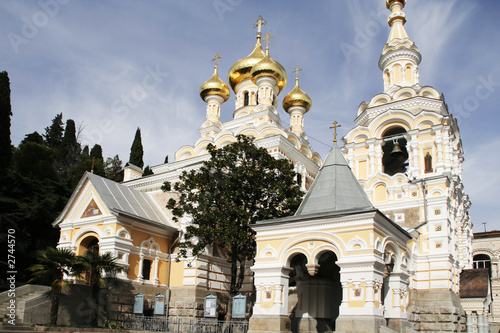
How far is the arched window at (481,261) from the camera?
3141cm

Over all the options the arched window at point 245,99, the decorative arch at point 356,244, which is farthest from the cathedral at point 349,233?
the arched window at point 245,99

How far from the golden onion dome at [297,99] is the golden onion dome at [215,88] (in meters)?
4.11

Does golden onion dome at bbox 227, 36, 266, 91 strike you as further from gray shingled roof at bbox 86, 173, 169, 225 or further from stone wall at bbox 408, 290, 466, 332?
stone wall at bbox 408, 290, 466, 332

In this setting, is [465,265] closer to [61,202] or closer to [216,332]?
[216,332]

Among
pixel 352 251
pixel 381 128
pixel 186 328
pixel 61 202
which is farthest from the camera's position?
pixel 61 202

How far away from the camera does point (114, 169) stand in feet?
133

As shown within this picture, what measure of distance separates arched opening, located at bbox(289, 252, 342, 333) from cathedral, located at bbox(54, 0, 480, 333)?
0.10 feet

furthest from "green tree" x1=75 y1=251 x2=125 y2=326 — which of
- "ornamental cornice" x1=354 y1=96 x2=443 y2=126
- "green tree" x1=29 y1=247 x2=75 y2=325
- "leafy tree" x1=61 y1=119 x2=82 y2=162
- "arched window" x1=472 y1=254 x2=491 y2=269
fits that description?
"arched window" x1=472 y1=254 x2=491 y2=269

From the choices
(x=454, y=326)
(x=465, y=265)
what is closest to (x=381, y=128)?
(x=465, y=265)

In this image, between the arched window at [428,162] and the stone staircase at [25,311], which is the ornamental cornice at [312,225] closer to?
the stone staircase at [25,311]

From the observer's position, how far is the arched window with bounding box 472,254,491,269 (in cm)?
3141

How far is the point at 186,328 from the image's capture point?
593 inches

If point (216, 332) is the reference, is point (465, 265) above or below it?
above

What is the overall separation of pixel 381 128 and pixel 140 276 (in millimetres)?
11901
